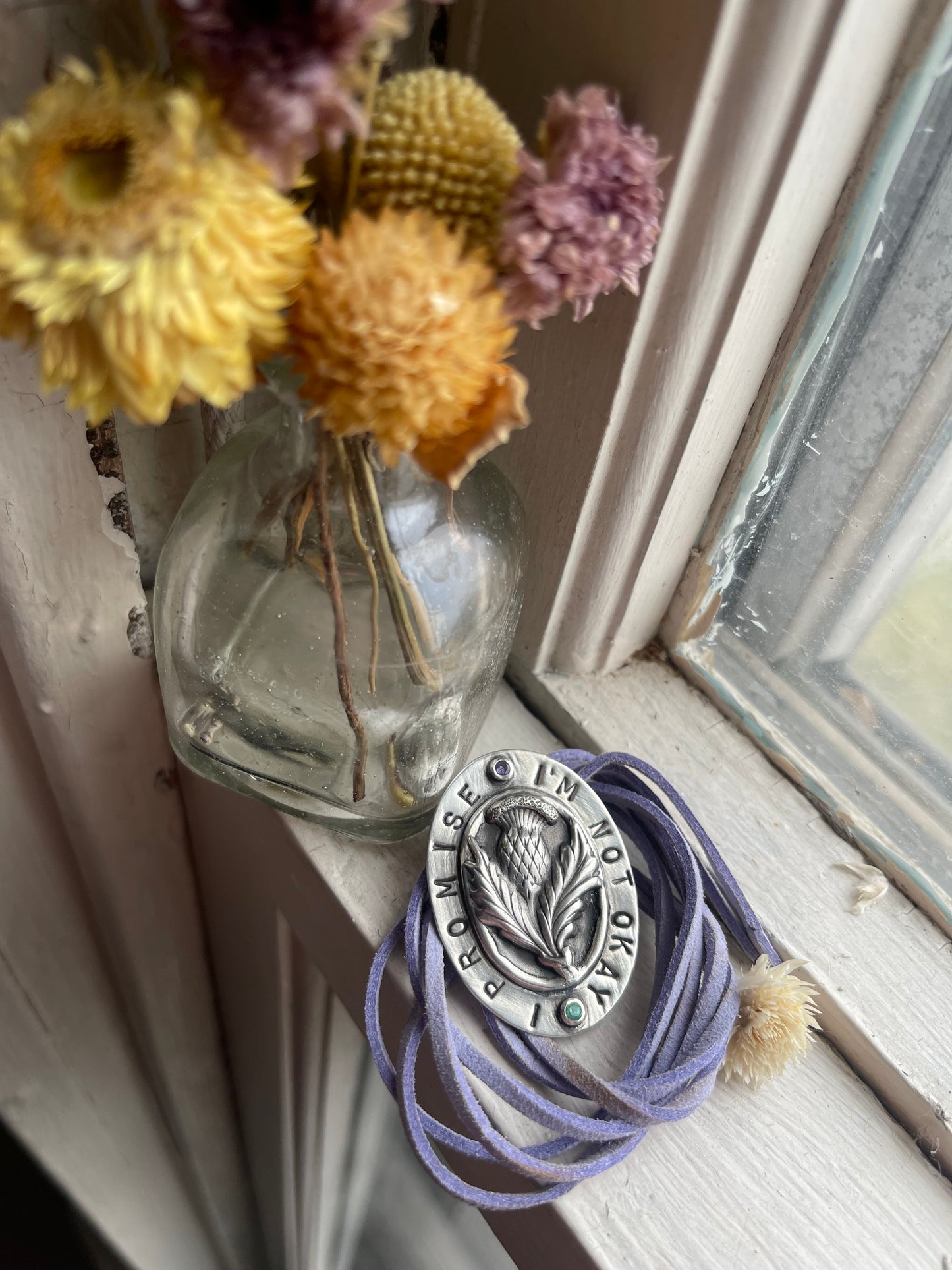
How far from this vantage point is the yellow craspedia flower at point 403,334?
216 millimetres

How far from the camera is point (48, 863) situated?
0.57 meters

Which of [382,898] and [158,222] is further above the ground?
[158,222]

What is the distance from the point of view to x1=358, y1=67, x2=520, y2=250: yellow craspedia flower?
0.23 m

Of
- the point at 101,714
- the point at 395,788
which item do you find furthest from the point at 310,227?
the point at 101,714

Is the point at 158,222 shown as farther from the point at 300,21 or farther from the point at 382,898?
the point at 382,898

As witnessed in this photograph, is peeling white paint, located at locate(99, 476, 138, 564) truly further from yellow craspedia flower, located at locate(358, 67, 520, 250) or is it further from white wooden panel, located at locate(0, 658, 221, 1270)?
yellow craspedia flower, located at locate(358, 67, 520, 250)

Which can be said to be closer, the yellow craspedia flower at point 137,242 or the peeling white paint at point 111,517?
the yellow craspedia flower at point 137,242

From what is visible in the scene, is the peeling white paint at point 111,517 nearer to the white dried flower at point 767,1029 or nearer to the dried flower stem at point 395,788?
the dried flower stem at point 395,788

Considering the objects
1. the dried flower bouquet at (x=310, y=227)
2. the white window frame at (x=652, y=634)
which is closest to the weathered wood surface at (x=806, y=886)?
the white window frame at (x=652, y=634)

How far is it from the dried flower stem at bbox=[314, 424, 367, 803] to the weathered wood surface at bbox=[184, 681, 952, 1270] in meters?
0.06

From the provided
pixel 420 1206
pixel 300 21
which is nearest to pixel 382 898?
pixel 300 21

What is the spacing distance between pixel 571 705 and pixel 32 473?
270mm

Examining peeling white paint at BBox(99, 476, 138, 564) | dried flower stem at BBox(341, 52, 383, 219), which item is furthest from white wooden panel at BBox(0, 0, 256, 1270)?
dried flower stem at BBox(341, 52, 383, 219)

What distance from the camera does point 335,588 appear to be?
306 mm
